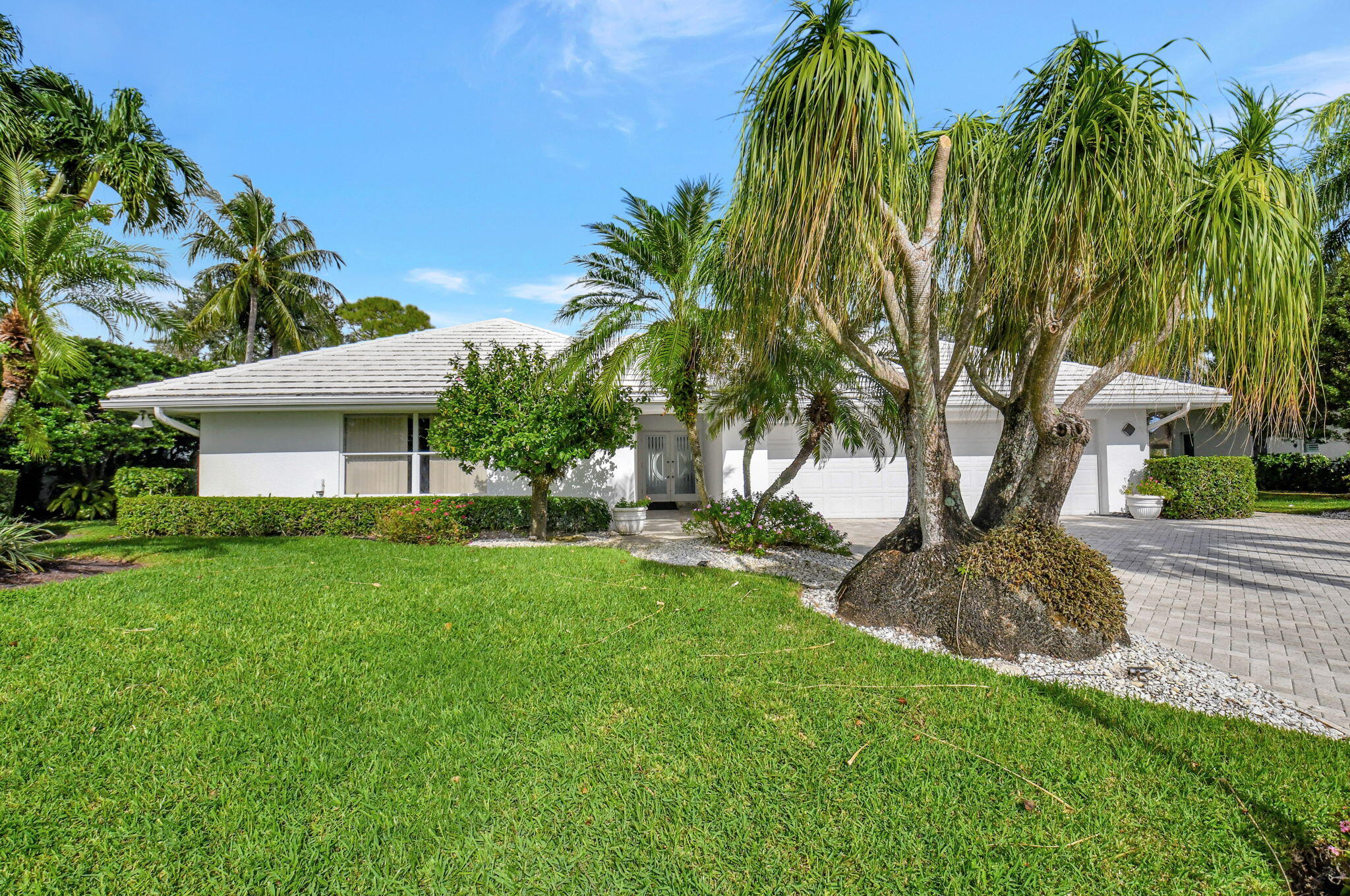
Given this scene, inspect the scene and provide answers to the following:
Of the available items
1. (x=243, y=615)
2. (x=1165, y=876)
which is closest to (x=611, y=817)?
(x=1165, y=876)

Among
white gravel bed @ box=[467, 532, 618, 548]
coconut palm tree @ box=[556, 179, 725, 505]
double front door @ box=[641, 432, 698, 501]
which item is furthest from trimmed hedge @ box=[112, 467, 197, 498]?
double front door @ box=[641, 432, 698, 501]

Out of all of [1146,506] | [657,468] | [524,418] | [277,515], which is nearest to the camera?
[524,418]

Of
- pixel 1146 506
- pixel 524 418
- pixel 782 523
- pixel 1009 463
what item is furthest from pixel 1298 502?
pixel 524 418

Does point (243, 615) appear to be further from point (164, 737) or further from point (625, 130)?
point (625, 130)

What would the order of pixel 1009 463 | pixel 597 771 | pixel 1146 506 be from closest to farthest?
pixel 597 771 → pixel 1009 463 → pixel 1146 506

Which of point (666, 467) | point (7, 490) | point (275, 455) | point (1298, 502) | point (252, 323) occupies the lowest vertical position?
point (1298, 502)

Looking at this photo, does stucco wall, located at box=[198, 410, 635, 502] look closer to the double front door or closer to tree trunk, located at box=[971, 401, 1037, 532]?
the double front door

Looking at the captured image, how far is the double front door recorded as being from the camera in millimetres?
18891

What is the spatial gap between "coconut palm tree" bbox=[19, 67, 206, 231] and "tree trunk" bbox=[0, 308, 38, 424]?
664 cm

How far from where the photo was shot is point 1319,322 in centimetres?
433

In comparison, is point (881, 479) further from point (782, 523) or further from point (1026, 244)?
point (1026, 244)

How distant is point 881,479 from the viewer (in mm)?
15469

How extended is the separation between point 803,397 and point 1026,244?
5.28 m

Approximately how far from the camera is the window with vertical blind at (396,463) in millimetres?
13297
